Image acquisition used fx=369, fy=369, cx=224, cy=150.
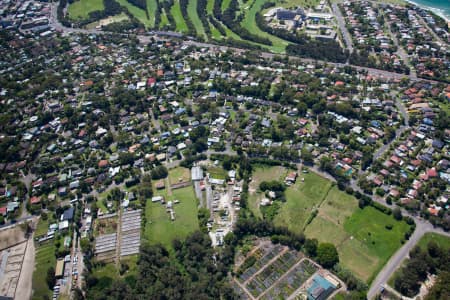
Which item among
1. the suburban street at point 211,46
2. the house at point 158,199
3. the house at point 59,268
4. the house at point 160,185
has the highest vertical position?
the suburban street at point 211,46

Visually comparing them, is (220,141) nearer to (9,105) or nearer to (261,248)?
(261,248)

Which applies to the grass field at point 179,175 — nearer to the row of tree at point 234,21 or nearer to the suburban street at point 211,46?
the suburban street at point 211,46

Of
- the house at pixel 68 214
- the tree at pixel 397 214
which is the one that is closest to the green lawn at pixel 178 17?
the house at pixel 68 214

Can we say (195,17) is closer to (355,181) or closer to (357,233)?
(355,181)

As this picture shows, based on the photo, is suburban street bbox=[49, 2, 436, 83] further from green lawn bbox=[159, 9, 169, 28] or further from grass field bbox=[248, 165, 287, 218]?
grass field bbox=[248, 165, 287, 218]

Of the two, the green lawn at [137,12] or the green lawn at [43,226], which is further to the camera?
the green lawn at [137,12]

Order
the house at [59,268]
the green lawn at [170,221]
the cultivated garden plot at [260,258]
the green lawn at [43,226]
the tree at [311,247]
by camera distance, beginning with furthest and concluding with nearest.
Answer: the green lawn at [43,226], the green lawn at [170,221], the house at [59,268], the tree at [311,247], the cultivated garden plot at [260,258]

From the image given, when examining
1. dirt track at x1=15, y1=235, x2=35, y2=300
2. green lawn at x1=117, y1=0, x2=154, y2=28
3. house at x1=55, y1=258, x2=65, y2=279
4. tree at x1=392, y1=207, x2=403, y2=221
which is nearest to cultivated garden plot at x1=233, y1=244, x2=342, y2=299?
tree at x1=392, y1=207, x2=403, y2=221
